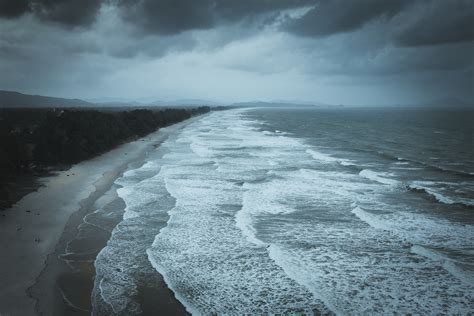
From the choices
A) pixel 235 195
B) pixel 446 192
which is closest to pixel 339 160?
pixel 446 192

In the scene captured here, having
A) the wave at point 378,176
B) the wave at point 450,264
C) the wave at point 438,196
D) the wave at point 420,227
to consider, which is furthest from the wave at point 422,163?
the wave at point 450,264

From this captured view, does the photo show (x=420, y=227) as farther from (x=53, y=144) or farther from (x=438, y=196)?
(x=53, y=144)

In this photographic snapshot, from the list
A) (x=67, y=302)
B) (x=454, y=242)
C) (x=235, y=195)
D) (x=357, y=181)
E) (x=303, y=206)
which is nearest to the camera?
(x=67, y=302)

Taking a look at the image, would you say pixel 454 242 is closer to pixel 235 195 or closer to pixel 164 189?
pixel 235 195

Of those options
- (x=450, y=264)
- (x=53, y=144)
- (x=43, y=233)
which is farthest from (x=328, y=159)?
(x=43, y=233)

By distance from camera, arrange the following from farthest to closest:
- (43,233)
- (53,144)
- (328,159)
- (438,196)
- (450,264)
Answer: (328,159), (53,144), (438,196), (43,233), (450,264)

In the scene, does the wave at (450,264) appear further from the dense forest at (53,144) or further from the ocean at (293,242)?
the dense forest at (53,144)
